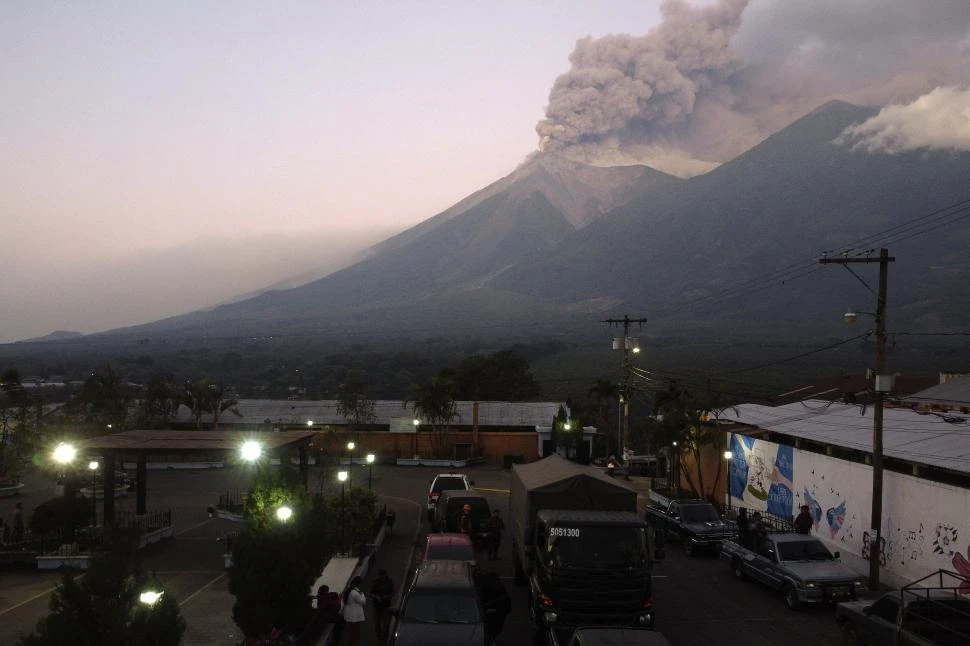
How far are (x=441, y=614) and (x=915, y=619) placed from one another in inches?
289

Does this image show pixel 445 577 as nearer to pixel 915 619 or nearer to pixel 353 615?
pixel 353 615

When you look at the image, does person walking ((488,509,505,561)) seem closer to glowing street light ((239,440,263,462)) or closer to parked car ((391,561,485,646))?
glowing street light ((239,440,263,462))

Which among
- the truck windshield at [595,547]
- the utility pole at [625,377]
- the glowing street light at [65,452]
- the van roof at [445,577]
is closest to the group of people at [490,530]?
the van roof at [445,577]

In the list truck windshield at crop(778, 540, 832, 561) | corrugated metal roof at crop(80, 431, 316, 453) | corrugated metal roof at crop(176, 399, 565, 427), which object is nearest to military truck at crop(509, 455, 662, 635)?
truck windshield at crop(778, 540, 832, 561)

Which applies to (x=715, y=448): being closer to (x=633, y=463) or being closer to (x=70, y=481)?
(x=633, y=463)

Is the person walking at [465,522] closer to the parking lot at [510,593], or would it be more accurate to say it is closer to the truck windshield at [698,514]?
the parking lot at [510,593]

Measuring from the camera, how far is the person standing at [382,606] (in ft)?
52.8

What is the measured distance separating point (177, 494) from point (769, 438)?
26.0 m

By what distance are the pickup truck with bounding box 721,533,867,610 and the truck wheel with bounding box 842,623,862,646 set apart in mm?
3392

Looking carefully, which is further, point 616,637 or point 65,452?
point 65,452

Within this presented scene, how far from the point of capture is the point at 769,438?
3372cm

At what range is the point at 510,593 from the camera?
2055 centimetres

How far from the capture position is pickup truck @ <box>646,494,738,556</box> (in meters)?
25.5

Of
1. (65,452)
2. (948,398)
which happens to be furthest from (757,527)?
(65,452)
